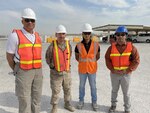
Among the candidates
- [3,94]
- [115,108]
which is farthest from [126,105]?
[3,94]

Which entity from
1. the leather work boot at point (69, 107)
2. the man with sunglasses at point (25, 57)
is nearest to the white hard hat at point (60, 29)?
the man with sunglasses at point (25, 57)

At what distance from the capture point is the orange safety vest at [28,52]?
12.5ft

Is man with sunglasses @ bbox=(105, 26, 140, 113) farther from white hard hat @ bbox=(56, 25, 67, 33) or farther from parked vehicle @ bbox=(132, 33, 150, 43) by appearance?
parked vehicle @ bbox=(132, 33, 150, 43)

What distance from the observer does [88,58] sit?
512 cm

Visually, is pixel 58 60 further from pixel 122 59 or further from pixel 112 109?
pixel 112 109

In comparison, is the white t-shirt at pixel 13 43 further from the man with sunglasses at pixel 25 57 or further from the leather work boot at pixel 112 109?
the leather work boot at pixel 112 109

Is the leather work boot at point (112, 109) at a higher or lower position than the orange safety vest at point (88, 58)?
lower

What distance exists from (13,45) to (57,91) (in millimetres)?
1592

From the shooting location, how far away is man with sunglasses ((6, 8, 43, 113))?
12.5 feet

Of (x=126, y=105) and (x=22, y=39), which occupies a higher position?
(x=22, y=39)

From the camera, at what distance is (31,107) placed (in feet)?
14.4

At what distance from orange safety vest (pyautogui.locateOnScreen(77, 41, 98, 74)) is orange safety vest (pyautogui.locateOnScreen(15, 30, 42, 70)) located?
1325mm

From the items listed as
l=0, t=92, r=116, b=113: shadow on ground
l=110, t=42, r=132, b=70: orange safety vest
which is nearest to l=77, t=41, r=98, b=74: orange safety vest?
l=110, t=42, r=132, b=70: orange safety vest

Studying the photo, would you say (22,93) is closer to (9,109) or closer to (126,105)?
(9,109)
